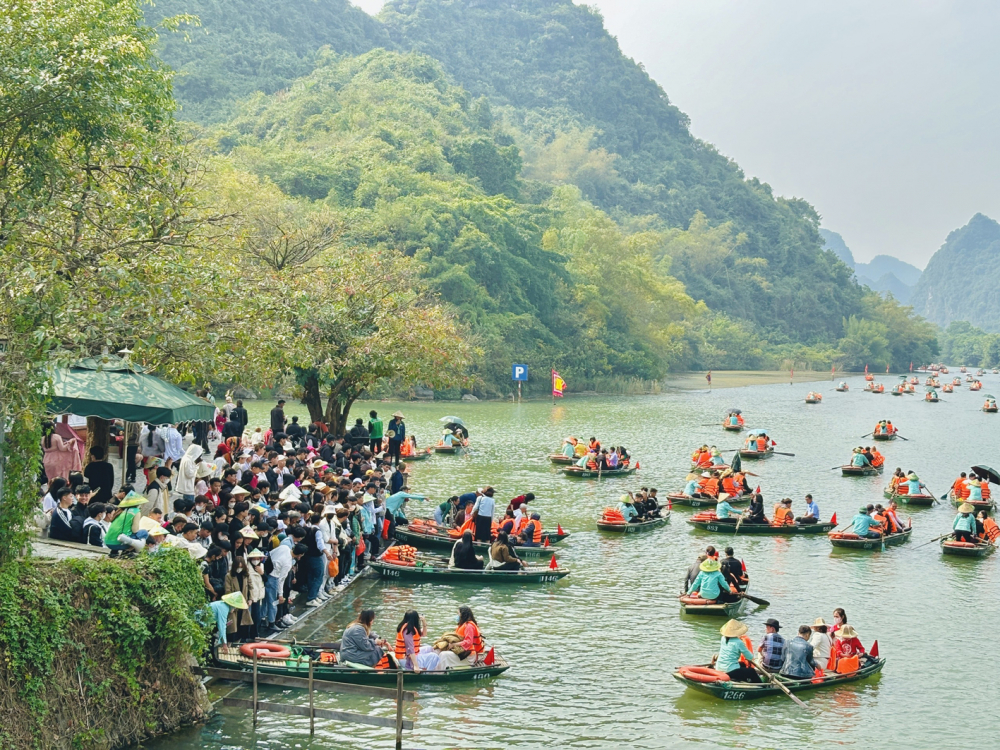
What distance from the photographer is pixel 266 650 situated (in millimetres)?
13766

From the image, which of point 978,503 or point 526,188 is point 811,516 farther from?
point 526,188

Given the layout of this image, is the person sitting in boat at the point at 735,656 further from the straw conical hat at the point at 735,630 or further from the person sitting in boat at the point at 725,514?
the person sitting in boat at the point at 725,514

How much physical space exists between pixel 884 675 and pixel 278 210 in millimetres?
38542

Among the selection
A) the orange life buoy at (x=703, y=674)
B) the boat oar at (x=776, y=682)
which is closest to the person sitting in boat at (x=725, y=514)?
the boat oar at (x=776, y=682)

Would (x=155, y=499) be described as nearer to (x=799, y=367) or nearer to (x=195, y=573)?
(x=195, y=573)

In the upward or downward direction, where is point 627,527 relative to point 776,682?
upward

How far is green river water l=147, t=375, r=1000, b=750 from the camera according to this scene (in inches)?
529

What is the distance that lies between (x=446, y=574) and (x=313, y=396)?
14255mm

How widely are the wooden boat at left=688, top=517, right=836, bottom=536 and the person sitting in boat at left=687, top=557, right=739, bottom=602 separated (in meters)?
7.41

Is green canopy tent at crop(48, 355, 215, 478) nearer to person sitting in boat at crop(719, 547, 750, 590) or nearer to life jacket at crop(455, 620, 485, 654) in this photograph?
life jacket at crop(455, 620, 485, 654)

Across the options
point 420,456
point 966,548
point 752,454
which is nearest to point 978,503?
point 966,548

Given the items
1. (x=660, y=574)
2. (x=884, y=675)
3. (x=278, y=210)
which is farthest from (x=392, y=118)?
(x=884, y=675)

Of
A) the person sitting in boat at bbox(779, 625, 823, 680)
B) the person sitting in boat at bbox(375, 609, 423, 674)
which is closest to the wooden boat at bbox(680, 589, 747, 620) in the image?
the person sitting in boat at bbox(779, 625, 823, 680)

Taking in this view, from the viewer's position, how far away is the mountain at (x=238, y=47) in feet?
364
